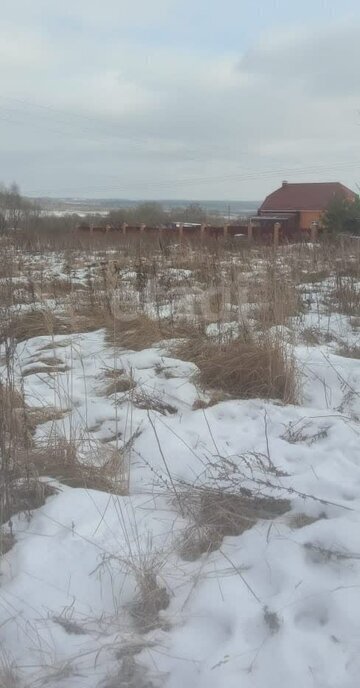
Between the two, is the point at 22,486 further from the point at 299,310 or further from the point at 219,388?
the point at 299,310

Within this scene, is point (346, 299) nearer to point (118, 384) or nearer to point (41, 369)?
point (118, 384)

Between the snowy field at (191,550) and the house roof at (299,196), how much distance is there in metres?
47.2

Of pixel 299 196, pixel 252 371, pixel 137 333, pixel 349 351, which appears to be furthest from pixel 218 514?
pixel 299 196

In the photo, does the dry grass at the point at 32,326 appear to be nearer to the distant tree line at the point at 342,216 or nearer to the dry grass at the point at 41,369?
the dry grass at the point at 41,369

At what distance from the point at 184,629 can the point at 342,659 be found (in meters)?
0.49

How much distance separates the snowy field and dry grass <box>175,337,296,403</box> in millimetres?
105

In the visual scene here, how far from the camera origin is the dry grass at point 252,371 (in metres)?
4.17

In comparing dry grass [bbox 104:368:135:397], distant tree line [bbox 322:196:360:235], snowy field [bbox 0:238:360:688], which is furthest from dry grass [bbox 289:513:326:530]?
distant tree line [bbox 322:196:360:235]

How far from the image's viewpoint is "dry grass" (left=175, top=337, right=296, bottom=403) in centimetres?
417

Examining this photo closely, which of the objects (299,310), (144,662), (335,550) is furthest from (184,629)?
(299,310)

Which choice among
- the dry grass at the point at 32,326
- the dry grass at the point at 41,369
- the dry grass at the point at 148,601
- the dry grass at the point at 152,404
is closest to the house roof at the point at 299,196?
the dry grass at the point at 32,326

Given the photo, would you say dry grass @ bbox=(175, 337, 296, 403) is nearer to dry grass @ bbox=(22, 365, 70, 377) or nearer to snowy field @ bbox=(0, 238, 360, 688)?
snowy field @ bbox=(0, 238, 360, 688)

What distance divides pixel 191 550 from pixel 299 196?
52.3 metres

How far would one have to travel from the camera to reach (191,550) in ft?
7.47
